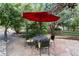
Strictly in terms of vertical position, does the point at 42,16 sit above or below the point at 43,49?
above

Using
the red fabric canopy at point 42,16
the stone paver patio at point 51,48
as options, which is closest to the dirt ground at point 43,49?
the stone paver patio at point 51,48

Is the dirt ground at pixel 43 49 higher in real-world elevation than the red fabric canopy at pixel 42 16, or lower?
lower

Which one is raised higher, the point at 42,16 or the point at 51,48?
the point at 42,16

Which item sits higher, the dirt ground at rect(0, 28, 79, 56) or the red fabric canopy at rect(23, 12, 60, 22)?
the red fabric canopy at rect(23, 12, 60, 22)

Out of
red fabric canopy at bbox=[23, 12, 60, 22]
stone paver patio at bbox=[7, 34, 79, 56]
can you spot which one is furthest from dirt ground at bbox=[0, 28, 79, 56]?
red fabric canopy at bbox=[23, 12, 60, 22]

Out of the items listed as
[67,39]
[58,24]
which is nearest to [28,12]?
[58,24]

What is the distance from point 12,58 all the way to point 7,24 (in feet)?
1.21

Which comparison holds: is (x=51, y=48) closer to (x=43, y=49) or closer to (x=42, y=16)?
(x=43, y=49)

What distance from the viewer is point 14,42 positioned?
2.44 meters

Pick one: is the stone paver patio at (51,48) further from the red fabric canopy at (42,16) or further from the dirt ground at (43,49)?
the red fabric canopy at (42,16)

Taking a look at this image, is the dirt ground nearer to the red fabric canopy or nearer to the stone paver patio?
the stone paver patio

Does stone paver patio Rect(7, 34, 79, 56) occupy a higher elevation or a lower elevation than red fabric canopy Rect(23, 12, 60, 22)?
lower

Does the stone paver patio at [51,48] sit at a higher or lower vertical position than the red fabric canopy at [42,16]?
lower

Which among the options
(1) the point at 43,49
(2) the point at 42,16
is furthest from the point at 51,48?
(2) the point at 42,16
